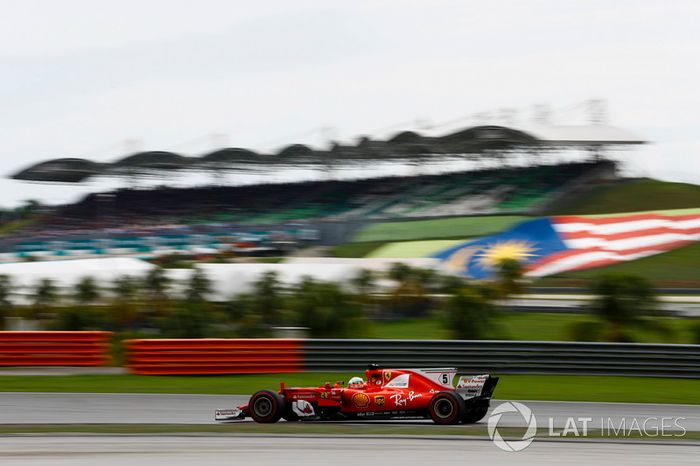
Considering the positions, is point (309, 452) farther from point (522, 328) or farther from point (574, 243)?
point (574, 243)

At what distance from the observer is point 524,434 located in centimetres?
929

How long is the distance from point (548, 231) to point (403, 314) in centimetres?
1482

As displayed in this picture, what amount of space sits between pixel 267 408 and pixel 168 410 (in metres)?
1.91

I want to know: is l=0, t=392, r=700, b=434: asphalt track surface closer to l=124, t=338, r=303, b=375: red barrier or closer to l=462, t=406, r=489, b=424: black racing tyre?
l=462, t=406, r=489, b=424: black racing tyre

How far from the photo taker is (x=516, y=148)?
45.2 m

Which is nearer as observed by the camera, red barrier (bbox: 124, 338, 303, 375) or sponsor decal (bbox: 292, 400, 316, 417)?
sponsor decal (bbox: 292, 400, 316, 417)

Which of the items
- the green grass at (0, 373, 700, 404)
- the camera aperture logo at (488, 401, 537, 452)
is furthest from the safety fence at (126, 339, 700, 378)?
the camera aperture logo at (488, 401, 537, 452)

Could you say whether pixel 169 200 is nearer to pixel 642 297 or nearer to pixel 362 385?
pixel 642 297

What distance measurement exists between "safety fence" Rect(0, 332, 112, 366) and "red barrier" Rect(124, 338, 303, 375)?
995mm

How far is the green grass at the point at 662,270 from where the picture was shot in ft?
104

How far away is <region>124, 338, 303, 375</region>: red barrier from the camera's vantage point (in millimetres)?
14477

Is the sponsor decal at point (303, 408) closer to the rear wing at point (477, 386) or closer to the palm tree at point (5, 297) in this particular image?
the rear wing at point (477, 386)

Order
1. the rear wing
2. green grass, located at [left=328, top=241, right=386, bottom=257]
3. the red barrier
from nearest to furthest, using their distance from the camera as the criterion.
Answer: the rear wing < the red barrier < green grass, located at [left=328, top=241, right=386, bottom=257]

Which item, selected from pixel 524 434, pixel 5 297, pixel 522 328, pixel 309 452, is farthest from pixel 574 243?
pixel 309 452
